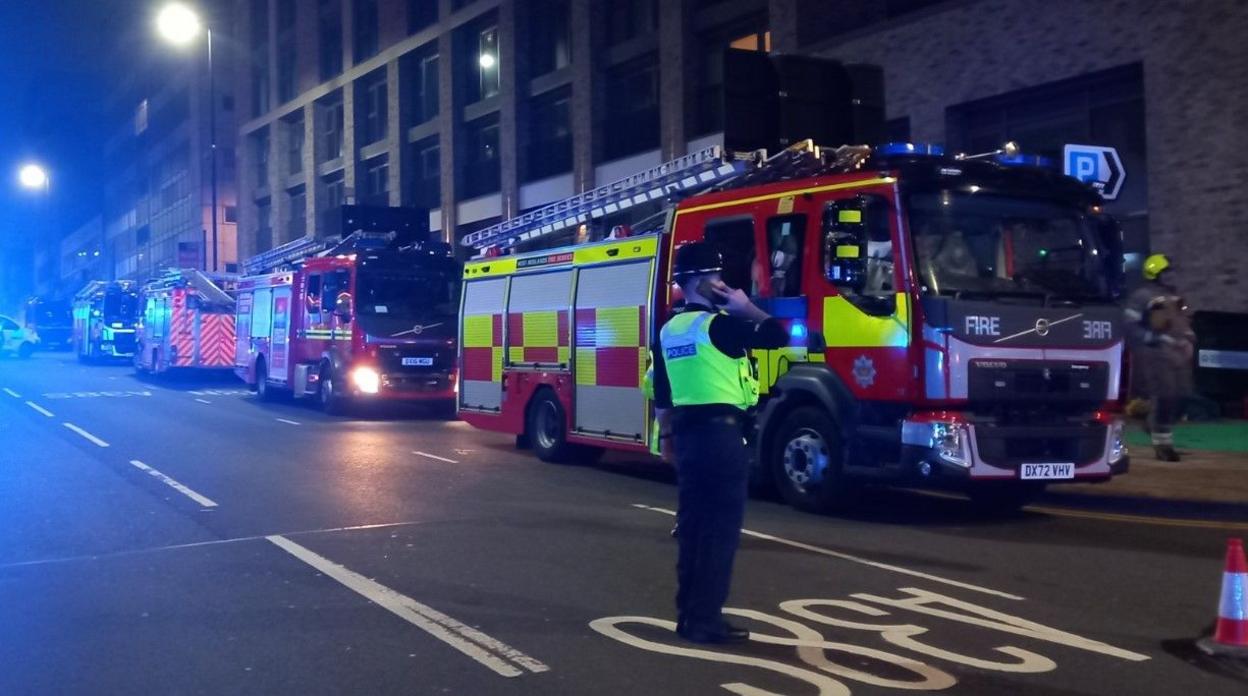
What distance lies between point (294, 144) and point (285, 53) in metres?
4.06

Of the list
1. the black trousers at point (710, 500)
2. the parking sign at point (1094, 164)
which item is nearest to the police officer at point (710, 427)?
the black trousers at point (710, 500)

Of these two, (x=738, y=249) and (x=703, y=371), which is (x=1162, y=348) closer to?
(x=738, y=249)

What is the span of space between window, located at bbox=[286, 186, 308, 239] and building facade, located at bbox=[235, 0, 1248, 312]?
0.12 m

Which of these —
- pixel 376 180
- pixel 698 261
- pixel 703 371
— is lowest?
pixel 703 371

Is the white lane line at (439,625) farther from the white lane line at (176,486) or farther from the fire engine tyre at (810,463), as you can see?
the fire engine tyre at (810,463)

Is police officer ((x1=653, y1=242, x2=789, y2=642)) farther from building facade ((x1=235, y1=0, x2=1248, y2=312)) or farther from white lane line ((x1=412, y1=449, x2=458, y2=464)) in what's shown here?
white lane line ((x1=412, y1=449, x2=458, y2=464))

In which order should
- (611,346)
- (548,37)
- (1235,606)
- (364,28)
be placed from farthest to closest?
(364,28)
(548,37)
(611,346)
(1235,606)

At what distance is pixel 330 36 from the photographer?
151 feet

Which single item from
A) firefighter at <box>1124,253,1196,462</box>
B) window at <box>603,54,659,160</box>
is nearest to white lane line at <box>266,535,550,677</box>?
firefighter at <box>1124,253,1196,462</box>

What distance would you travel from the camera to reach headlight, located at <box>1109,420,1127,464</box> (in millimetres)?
9484

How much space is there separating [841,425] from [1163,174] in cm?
980

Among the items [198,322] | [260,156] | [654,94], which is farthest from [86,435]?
[260,156]

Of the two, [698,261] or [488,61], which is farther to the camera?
[488,61]

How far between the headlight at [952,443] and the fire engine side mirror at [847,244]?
130 centimetres
